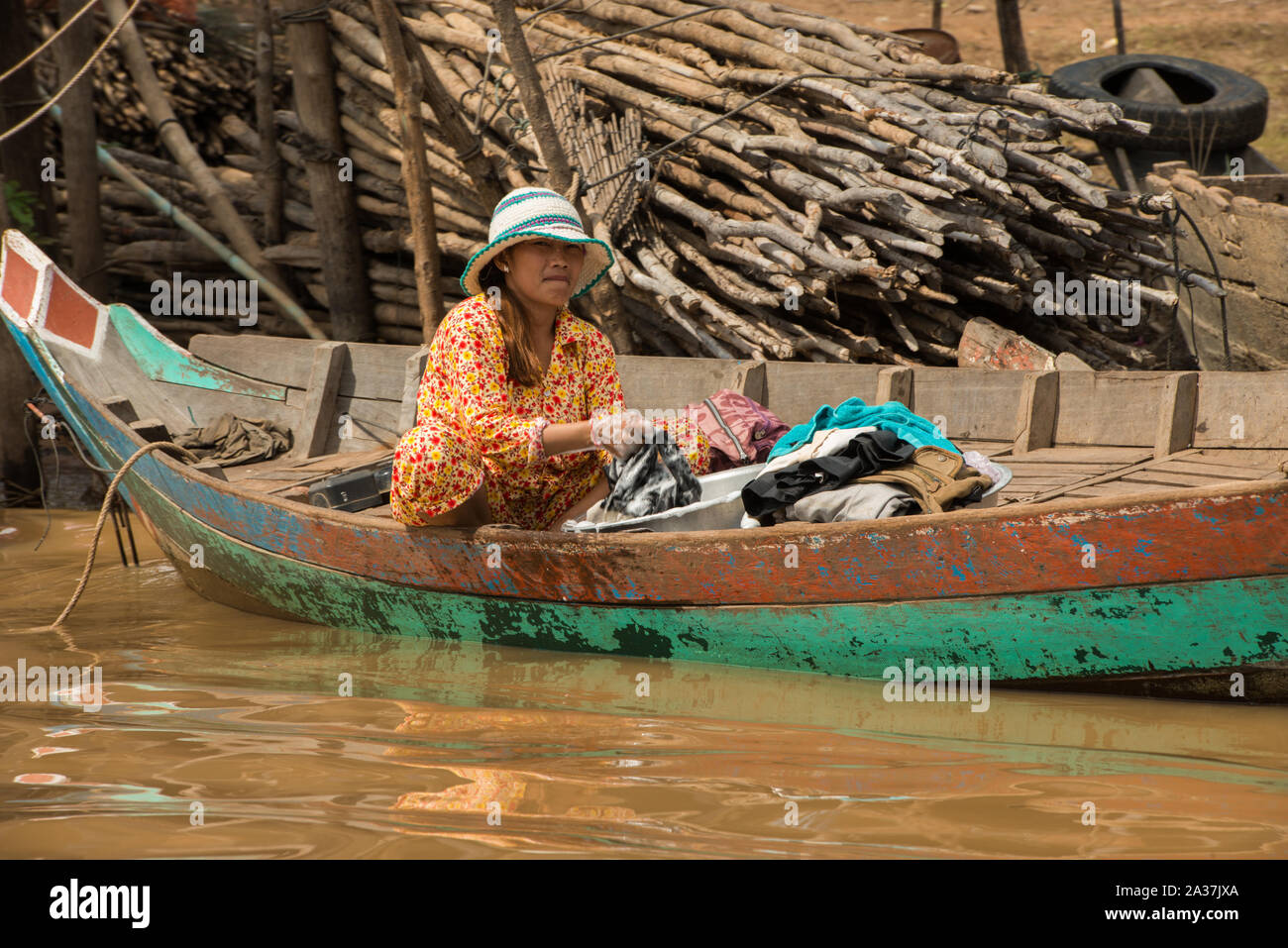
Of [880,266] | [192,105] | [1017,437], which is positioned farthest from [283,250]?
[1017,437]

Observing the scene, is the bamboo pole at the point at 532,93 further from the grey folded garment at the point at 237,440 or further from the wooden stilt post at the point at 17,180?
the wooden stilt post at the point at 17,180

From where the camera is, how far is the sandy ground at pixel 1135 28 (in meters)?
14.4

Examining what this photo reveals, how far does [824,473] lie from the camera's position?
11.0 ft

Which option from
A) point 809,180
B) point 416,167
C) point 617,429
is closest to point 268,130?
point 416,167

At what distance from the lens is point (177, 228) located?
27.7ft

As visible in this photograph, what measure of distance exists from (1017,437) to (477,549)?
7.08ft

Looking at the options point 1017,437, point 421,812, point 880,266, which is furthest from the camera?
point 880,266

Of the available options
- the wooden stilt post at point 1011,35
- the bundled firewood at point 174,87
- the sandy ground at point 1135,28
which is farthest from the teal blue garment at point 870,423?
the sandy ground at point 1135,28

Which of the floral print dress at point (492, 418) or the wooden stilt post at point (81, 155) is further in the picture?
the wooden stilt post at point (81, 155)

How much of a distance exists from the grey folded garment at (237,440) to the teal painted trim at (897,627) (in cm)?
154

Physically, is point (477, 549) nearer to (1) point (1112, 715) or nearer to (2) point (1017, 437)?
(1) point (1112, 715)

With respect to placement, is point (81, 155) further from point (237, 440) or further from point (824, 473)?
point (824, 473)

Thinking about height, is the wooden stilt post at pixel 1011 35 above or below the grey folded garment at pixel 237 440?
above

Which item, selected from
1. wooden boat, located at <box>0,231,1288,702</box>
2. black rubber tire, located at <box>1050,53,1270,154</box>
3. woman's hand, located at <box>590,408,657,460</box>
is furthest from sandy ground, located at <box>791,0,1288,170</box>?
woman's hand, located at <box>590,408,657,460</box>
